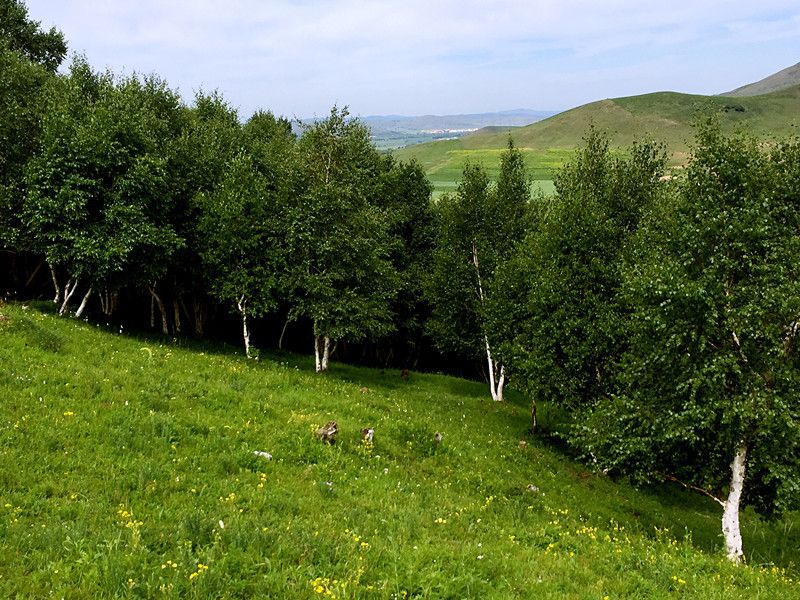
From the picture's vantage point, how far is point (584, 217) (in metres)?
28.2

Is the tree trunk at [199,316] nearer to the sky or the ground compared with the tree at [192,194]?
nearer to the ground

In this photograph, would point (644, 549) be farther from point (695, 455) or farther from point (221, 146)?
point (221, 146)

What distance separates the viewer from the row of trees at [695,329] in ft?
57.9

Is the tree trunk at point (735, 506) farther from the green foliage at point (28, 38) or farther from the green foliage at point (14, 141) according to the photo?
the green foliage at point (28, 38)

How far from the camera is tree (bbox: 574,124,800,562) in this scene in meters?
17.5

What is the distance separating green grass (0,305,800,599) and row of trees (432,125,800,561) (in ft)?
11.4

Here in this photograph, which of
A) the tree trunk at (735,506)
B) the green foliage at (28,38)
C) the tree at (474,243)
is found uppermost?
the green foliage at (28,38)

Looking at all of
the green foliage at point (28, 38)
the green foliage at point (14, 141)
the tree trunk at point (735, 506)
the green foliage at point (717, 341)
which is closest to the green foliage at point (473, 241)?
the green foliage at point (717, 341)

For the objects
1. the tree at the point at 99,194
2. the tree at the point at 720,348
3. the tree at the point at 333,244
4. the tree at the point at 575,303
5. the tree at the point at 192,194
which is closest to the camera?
the tree at the point at 720,348

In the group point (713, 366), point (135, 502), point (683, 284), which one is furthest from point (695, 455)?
point (135, 502)

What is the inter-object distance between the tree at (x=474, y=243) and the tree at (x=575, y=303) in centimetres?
1178

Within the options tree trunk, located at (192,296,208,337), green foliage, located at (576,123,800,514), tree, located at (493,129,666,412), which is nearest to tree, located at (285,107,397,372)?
tree, located at (493,129,666,412)

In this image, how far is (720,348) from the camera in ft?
61.7

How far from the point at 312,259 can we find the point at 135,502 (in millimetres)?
24924
